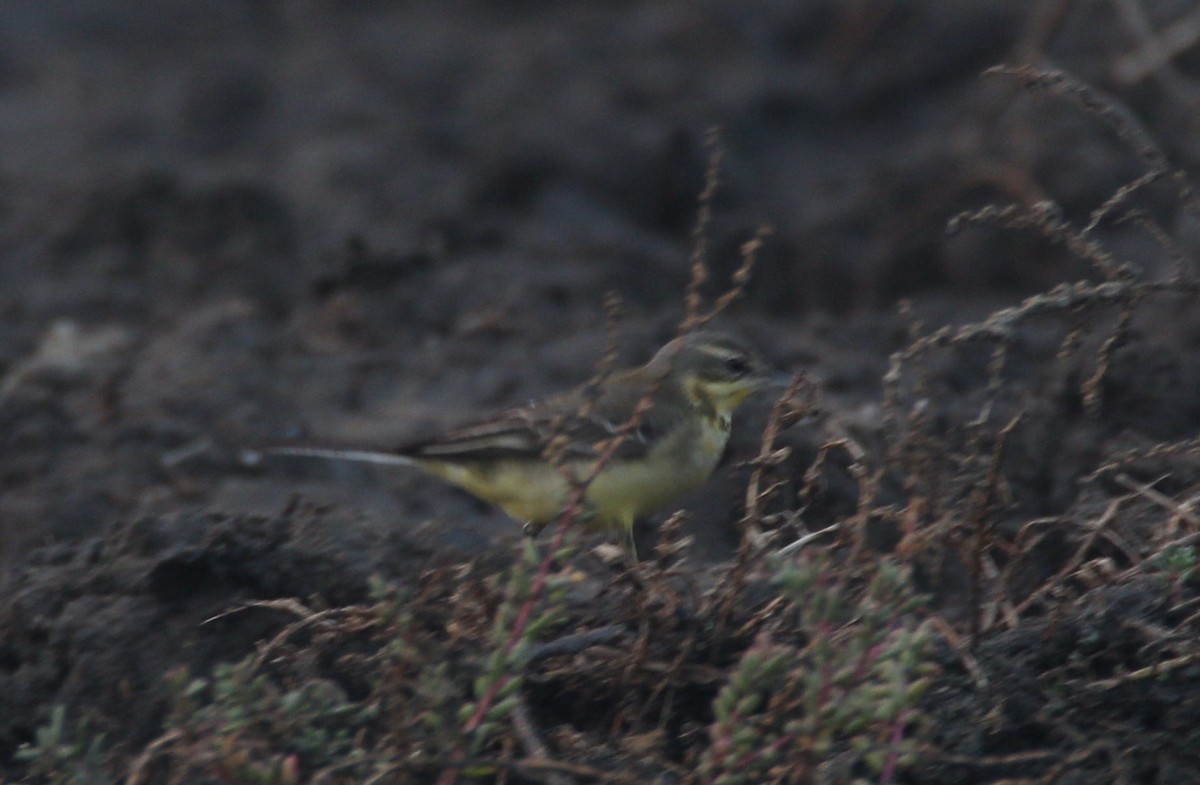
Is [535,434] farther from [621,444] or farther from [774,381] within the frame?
[774,381]

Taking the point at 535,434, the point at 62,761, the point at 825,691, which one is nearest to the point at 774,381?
the point at 535,434

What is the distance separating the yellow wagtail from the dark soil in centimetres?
30

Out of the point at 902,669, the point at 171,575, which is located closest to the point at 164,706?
the point at 171,575

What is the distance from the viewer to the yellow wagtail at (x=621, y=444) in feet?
21.5

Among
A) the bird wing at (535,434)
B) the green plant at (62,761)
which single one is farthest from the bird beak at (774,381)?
the green plant at (62,761)

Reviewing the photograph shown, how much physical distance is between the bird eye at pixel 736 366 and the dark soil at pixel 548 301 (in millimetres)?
425

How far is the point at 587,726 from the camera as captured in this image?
509cm

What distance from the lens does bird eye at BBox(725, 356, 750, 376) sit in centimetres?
709

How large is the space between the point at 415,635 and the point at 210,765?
2.10 ft

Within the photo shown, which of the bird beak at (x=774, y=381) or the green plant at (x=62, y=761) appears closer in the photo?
the green plant at (x=62, y=761)

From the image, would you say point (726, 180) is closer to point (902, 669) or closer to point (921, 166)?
point (921, 166)

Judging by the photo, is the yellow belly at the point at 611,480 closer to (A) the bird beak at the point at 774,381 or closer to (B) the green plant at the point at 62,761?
(A) the bird beak at the point at 774,381

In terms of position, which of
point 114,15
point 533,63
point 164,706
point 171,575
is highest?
point 114,15

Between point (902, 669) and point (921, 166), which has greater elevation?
point (921, 166)
